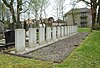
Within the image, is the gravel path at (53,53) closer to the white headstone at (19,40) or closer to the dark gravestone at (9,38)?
the white headstone at (19,40)

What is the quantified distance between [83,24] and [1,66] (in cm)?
8089

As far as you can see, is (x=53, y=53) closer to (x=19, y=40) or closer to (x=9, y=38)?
(x=19, y=40)

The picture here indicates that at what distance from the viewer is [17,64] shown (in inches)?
237

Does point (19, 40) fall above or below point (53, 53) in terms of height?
above

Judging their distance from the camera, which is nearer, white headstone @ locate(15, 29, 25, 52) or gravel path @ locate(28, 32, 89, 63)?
gravel path @ locate(28, 32, 89, 63)

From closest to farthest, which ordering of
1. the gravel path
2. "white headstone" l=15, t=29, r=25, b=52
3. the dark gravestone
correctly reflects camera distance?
the gravel path → "white headstone" l=15, t=29, r=25, b=52 → the dark gravestone

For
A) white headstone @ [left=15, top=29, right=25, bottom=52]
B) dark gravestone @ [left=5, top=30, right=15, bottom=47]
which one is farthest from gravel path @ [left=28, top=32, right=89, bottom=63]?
dark gravestone @ [left=5, top=30, right=15, bottom=47]

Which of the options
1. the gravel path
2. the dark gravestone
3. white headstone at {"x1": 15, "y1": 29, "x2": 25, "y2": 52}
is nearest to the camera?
the gravel path

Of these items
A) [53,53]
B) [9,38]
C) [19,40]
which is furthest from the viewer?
[9,38]

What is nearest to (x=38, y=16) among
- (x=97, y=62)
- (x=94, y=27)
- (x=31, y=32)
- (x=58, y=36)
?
(x=94, y=27)

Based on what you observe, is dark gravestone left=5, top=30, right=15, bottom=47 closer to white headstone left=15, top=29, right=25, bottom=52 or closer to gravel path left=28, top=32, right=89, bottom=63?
white headstone left=15, top=29, right=25, bottom=52

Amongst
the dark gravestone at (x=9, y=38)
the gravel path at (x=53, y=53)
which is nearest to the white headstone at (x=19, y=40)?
the gravel path at (x=53, y=53)

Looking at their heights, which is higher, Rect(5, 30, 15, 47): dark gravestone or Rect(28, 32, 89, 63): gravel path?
Rect(5, 30, 15, 47): dark gravestone

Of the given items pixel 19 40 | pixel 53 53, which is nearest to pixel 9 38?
pixel 19 40
